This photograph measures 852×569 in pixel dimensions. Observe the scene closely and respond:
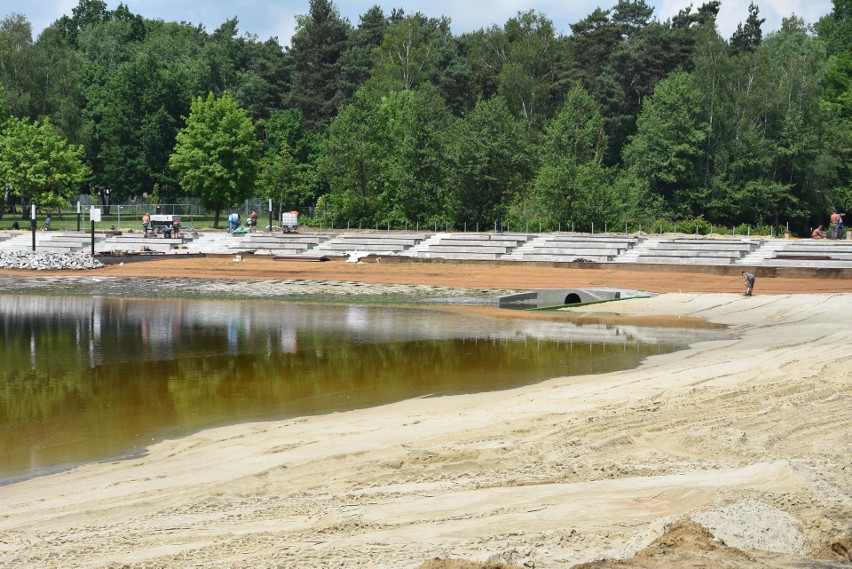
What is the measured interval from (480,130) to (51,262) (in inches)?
1222

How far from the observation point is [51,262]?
50.2 m

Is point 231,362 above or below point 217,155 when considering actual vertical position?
below

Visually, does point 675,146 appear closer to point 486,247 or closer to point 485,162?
point 485,162

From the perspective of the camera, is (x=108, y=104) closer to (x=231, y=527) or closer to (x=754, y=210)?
(x=754, y=210)

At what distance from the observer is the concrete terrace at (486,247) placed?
4925cm

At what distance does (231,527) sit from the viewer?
915cm

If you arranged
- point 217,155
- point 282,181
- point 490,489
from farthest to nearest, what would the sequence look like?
point 282,181
point 217,155
point 490,489

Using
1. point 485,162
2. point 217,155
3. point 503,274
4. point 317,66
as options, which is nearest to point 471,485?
point 503,274

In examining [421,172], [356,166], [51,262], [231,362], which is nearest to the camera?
[231,362]

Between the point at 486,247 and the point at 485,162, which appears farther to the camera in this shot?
the point at 485,162

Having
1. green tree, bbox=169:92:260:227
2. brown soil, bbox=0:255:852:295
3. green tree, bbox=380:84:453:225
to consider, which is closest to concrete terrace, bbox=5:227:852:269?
brown soil, bbox=0:255:852:295

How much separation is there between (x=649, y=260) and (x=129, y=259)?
93.4ft

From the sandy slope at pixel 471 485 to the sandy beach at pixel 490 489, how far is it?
31 millimetres

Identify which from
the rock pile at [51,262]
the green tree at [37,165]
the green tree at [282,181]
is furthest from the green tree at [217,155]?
the rock pile at [51,262]
